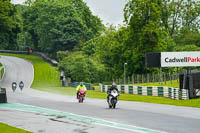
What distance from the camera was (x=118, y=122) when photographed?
17062mm

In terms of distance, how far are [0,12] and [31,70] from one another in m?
14.3

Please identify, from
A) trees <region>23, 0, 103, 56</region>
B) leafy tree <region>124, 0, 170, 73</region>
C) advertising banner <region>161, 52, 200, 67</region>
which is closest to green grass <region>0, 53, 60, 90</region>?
trees <region>23, 0, 103, 56</region>

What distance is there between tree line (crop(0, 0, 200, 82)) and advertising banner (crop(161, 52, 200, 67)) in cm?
2209

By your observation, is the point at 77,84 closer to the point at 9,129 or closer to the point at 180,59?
the point at 180,59

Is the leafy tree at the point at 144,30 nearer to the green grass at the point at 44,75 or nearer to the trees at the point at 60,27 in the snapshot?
the green grass at the point at 44,75

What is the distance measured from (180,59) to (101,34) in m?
56.8

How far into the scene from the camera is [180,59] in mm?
43844

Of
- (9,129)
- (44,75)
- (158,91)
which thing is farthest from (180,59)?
(44,75)

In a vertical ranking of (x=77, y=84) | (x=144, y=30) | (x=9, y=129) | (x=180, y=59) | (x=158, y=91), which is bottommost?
(x=9, y=129)

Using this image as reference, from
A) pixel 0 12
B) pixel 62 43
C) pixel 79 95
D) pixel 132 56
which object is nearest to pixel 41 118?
pixel 79 95

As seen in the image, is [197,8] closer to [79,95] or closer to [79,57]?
[79,57]

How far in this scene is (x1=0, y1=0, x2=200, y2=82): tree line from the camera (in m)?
68.9

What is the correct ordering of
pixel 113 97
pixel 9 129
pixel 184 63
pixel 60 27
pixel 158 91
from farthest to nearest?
pixel 60 27 < pixel 184 63 < pixel 158 91 < pixel 113 97 < pixel 9 129

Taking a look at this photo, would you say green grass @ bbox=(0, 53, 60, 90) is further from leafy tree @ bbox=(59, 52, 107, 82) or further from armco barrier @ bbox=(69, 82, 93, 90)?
leafy tree @ bbox=(59, 52, 107, 82)
